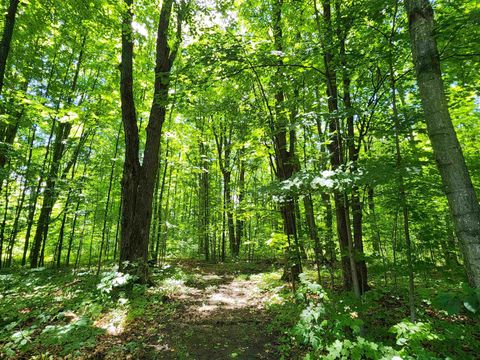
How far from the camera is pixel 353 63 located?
421 centimetres

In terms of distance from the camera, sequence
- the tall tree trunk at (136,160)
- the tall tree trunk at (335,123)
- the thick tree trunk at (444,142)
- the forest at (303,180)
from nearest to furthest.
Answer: the thick tree trunk at (444,142)
the forest at (303,180)
the tall tree trunk at (335,123)
the tall tree trunk at (136,160)

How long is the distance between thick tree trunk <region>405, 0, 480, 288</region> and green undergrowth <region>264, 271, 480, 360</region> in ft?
1.05

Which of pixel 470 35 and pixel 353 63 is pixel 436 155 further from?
pixel 353 63

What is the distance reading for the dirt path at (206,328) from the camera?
4102 mm

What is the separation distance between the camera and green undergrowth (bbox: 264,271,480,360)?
2072 millimetres

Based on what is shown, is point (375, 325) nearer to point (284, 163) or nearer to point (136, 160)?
point (284, 163)

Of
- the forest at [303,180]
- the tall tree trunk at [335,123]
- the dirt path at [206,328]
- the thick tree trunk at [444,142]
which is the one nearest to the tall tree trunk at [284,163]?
the forest at [303,180]

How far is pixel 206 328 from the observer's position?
5055 mm

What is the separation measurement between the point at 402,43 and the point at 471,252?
3.35 m

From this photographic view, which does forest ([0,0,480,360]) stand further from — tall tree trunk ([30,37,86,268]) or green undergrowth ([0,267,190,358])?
tall tree trunk ([30,37,86,268])

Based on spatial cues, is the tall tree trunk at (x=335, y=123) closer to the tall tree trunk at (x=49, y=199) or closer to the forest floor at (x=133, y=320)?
the forest floor at (x=133, y=320)

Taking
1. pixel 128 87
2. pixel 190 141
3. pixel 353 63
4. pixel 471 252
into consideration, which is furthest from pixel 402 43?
pixel 190 141

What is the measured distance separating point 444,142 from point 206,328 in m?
4.96

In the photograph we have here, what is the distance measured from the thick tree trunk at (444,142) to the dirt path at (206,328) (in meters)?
3.20
